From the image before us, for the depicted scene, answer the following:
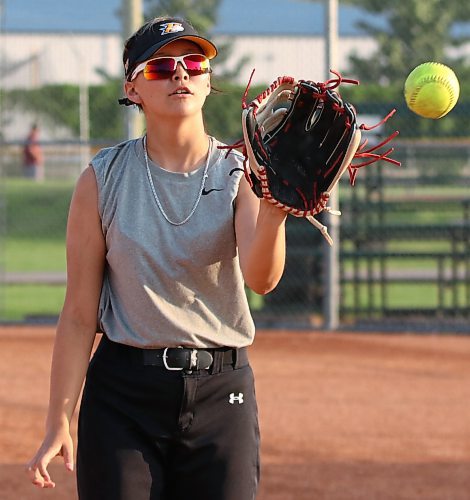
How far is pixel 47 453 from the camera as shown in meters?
3.19

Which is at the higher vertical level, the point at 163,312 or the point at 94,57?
the point at 94,57

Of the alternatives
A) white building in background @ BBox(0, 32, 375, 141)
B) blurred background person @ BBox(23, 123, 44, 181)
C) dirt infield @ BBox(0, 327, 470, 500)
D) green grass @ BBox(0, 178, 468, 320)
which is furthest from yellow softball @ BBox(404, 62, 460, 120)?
blurred background person @ BBox(23, 123, 44, 181)

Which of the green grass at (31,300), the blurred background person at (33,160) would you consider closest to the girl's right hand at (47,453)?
the green grass at (31,300)

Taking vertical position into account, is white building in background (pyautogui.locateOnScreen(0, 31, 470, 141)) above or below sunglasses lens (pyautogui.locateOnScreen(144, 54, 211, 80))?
above

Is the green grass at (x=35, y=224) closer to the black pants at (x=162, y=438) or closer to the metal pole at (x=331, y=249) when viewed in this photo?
the metal pole at (x=331, y=249)

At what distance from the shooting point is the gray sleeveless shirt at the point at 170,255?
313 centimetres

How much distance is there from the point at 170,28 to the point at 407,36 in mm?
15117

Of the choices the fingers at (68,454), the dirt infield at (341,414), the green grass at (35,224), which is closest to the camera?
the fingers at (68,454)

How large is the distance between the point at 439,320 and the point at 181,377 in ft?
31.8

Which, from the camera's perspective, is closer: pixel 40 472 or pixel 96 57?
pixel 40 472

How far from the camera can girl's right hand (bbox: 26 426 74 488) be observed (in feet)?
10.5

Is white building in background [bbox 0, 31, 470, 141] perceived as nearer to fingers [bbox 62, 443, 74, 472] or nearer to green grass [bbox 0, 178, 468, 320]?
green grass [bbox 0, 178, 468, 320]

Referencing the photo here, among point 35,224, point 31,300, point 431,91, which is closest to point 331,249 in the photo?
point 31,300

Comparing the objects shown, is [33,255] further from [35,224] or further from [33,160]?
[33,160]
